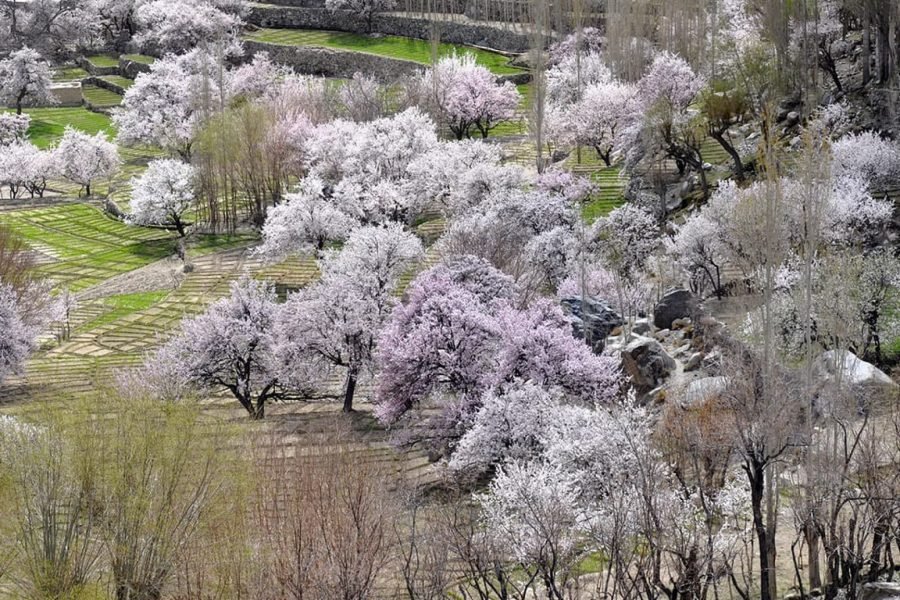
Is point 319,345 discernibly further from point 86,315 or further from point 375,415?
point 86,315

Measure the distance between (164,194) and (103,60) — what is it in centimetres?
5446

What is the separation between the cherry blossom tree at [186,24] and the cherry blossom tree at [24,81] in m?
11.2

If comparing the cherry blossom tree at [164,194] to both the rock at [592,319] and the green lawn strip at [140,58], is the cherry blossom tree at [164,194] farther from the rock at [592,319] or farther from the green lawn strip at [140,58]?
the green lawn strip at [140,58]

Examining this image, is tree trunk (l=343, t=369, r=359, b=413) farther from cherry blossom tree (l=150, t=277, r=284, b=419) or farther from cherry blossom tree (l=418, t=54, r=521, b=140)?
cherry blossom tree (l=418, t=54, r=521, b=140)

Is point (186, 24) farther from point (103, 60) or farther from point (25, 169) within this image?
point (25, 169)

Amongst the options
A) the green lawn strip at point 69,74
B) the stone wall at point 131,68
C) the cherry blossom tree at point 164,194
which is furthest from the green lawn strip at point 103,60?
the cherry blossom tree at point 164,194

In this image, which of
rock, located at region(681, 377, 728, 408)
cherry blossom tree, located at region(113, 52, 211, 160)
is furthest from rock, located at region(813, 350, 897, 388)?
A: cherry blossom tree, located at region(113, 52, 211, 160)

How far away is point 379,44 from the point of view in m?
101

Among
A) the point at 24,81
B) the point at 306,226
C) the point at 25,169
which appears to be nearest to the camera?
the point at 306,226

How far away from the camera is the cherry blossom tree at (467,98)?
76.1 metres

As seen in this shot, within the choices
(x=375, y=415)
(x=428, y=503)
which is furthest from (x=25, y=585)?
(x=375, y=415)

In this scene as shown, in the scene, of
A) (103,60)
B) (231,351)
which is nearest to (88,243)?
(231,351)

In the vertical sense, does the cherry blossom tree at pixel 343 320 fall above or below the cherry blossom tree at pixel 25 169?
below

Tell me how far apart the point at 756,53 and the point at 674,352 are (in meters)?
22.0
